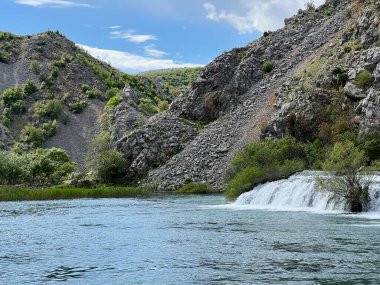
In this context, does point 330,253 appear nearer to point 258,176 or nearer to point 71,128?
point 258,176

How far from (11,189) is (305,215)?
5389cm

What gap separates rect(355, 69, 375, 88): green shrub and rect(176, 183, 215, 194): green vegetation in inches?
1365

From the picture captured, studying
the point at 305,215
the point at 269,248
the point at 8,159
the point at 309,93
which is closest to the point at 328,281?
the point at 269,248

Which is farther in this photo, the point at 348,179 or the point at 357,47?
the point at 357,47

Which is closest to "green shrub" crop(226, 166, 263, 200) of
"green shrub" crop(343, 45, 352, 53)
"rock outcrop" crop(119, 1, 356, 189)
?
"rock outcrop" crop(119, 1, 356, 189)

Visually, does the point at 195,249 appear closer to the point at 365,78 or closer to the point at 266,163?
the point at 266,163

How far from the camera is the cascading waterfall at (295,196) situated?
56.6 metres

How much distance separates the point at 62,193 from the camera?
311 feet

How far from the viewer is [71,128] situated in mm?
194000

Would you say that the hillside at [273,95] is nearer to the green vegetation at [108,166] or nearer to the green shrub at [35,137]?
the green vegetation at [108,166]

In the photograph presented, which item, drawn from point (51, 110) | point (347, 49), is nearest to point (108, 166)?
point (347, 49)

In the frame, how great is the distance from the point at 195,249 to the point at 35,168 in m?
112

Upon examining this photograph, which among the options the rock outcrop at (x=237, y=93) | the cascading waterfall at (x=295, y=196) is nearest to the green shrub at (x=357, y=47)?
the rock outcrop at (x=237, y=93)

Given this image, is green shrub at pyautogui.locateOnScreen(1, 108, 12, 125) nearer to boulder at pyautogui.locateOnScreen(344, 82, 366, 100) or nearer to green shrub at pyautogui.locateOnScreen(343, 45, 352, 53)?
green shrub at pyautogui.locateOnScreen(343, 45, 352, 53)
